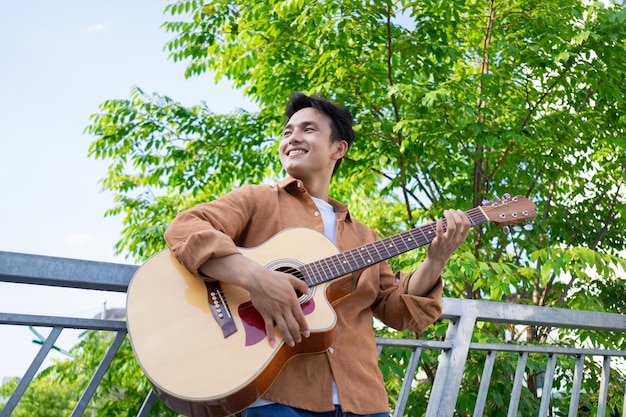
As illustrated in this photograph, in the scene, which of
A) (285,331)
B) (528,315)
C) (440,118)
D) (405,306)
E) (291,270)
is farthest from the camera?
(440,118)

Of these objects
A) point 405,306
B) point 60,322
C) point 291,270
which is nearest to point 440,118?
point 405,306

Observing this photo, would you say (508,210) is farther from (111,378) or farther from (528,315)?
(111,378)

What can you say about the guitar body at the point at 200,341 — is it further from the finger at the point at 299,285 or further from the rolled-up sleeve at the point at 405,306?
the rolled-up sleeve at the point at 405,306

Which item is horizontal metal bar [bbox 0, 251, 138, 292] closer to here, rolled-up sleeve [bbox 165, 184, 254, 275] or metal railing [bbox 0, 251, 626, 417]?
metal railing [bbox 0, 251, 626, 417]

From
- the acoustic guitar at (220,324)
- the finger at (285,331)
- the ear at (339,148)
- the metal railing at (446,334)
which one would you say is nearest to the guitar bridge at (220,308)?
the acoustic guitar at (220,324)

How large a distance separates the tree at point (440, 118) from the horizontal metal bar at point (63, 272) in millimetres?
2394

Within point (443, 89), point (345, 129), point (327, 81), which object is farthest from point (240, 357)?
point (327, 81)

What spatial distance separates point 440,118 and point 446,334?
8.37ft

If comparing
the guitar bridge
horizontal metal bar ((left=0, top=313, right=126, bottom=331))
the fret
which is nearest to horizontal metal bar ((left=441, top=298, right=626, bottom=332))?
the fret

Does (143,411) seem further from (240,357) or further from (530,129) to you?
(530,129)

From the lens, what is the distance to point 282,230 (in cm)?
199

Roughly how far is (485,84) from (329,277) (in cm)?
331

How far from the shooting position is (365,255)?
1983 millimetres

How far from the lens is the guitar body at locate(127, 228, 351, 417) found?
1.61m
